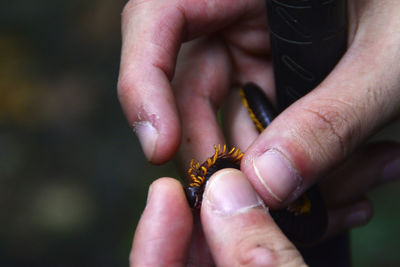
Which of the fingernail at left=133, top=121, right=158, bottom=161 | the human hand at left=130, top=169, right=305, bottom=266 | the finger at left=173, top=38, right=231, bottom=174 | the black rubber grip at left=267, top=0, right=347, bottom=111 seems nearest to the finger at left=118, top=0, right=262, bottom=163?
the fingernail at left=133, top=121, right=158, bottom=161

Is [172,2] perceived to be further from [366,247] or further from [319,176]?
[366,247]

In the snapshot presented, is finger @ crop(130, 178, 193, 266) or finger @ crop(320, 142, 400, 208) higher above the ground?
finger @ crop(130, 178, 193, 266)

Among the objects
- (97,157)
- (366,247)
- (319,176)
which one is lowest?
(366,247)

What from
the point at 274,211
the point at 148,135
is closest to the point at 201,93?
the point at 148,135

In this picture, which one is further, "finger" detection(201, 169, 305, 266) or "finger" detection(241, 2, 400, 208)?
"finger" detection(241, 2, 400, 208)

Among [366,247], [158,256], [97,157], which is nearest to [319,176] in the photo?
[158,256]

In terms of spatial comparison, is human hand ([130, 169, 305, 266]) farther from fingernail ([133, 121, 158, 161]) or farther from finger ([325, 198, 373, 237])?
finger ([325, 198, 373, 237])
